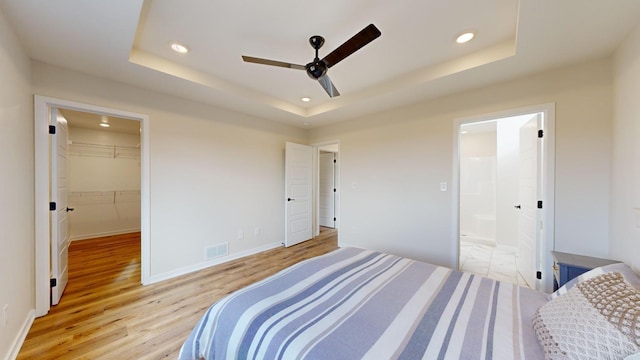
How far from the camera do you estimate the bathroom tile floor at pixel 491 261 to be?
9.96 feet

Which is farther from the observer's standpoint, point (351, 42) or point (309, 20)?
point (309, 20)

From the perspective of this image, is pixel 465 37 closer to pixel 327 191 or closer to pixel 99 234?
pixel 327 191

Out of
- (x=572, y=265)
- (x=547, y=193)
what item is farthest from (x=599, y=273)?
(x=547, y=193)

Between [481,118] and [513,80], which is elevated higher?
[513,80]

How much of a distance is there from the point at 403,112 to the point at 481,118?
99 centimetres

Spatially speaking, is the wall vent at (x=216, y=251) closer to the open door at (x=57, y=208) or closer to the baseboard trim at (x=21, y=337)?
the open door at (x=57, y=208)

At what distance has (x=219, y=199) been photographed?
3463 millimetres

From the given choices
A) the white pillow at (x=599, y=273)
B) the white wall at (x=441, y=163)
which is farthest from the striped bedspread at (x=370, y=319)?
the white wall at (x=441, y=163)

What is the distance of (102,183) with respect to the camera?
506 centimetres

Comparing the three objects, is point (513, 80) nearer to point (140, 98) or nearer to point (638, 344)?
point (638, 344)

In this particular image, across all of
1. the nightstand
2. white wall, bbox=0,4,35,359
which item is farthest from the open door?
the nightstand

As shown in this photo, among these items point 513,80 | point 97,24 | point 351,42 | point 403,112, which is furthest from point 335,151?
→ point 97,24

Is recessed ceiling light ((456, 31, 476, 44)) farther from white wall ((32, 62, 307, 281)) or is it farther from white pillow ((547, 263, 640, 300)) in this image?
white wall ((32, 62, 307, 281))

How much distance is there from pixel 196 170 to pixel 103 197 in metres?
3.57
